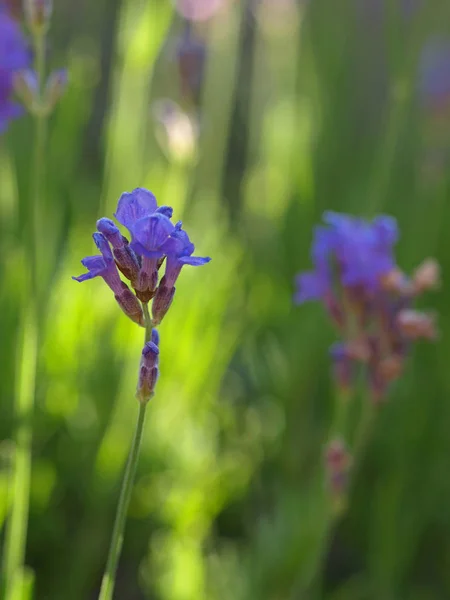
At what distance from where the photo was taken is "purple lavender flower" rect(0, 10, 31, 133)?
46.3 inches

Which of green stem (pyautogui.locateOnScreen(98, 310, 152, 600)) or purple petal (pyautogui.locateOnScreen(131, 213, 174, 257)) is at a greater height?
purple petal (pyautogui.locateOnScreen(131, 213, 174, 257))

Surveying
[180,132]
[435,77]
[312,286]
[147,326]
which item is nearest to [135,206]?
[147,326]

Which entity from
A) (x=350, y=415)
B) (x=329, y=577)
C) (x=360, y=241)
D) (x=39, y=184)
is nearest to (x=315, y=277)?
(x=360, y=241)

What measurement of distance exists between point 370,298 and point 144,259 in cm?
51

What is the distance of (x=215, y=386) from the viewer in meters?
1.73

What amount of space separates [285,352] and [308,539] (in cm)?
60

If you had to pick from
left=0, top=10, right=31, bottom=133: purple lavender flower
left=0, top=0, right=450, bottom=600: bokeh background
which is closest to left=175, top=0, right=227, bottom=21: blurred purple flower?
left=0, top=0, right=450, bottom=600: bokeh background

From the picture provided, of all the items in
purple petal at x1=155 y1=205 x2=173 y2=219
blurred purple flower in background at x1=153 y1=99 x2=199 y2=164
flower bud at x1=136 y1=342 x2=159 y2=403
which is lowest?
flower bud at x1=136 y1=342 x2=159 y2=403

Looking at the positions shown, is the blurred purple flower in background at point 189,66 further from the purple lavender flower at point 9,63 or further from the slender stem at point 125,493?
the slender stem at point 125,493

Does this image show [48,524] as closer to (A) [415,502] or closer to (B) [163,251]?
(A) [415,502]

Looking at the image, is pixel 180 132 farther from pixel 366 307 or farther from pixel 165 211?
pixel 165 211

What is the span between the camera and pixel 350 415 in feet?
5.73

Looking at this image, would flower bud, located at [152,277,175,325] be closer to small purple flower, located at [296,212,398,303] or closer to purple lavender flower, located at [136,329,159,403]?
purple lavender flower, located at [136,329,159,403]

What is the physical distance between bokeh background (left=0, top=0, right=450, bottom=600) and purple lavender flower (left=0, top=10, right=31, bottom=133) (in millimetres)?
313
